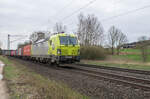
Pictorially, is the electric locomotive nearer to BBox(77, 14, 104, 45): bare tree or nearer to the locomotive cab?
the locomotive cab

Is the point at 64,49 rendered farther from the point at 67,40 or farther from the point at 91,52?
the point at 91,52

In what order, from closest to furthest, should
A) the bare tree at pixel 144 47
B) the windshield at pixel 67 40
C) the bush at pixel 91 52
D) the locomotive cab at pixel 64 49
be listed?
the locomotive cab at pixel 64 49, the windshield at pixel 67 40, the bare tree at pixel 144 47, the bush at pixel 91 52

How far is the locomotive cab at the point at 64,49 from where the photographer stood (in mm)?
12961

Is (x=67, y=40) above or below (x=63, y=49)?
above

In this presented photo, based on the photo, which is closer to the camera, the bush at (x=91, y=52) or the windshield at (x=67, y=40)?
the windshield at (x=67, y=40)

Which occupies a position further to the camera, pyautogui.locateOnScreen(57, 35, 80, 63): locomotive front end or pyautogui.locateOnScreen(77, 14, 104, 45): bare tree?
pyautogui.locateOnScreen(77, 14, 104, 45): bare tree

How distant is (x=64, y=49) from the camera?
13242 millimetres

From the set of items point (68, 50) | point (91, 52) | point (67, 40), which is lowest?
point (91, 52)

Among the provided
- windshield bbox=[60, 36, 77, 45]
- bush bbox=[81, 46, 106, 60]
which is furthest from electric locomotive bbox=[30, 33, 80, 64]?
bush bbox=[81, 46, 106, 60]

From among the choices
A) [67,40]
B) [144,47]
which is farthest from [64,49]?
[144,47]

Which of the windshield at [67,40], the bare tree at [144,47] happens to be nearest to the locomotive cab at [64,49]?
the windshield at [67,40]

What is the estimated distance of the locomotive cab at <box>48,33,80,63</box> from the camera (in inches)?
510

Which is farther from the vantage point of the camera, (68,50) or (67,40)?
(67,40)

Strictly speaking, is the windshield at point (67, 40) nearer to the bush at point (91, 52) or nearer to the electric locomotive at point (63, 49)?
the electric locomotive at point (63, 49)
